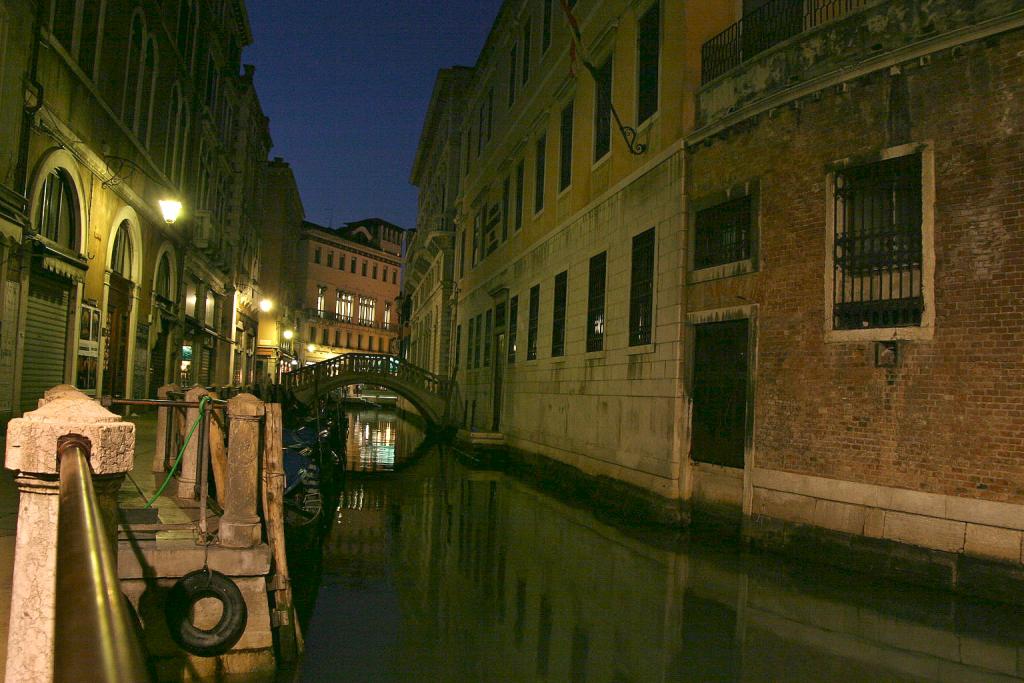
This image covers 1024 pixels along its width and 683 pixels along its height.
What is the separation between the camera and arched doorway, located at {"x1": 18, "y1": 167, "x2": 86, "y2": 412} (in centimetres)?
1149

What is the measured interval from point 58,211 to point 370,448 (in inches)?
483

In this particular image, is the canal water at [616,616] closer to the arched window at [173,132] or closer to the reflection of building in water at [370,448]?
the reflection of building in water at [370,448]

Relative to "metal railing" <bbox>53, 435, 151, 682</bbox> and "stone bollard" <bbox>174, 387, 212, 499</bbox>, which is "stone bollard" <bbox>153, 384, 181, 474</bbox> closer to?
"stone bollard" <bbox>174, 387, 212, 499</bbox>

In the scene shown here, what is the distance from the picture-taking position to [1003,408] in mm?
7129

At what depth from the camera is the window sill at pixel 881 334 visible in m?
7.81

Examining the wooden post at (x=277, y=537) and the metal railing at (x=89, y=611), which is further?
the wooden post at (x=277, y=537)

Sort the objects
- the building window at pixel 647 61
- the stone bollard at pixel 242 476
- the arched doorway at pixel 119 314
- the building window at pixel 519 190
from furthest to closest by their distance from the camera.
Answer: the building window at pixel 519 190
the arched doorway at pixel 119 314
the building window at pixel 647 61
the stone bollard at pixel 242 476

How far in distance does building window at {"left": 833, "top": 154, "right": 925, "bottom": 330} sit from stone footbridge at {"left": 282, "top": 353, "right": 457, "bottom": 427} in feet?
64.2

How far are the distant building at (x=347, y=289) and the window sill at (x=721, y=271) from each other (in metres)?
50.4

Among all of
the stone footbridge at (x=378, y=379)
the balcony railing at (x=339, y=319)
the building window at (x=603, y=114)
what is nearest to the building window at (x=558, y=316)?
the building window at (x=603, y=114)

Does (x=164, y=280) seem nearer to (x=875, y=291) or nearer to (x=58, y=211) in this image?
(x=58, y=211)

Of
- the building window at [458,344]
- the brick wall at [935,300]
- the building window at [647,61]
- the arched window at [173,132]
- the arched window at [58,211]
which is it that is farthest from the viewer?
the building window at [458,344]

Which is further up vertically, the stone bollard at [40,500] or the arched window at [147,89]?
the arched window at [147,89]

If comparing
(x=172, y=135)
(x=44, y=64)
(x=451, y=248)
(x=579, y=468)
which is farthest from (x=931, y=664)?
(x=451, y=248)
